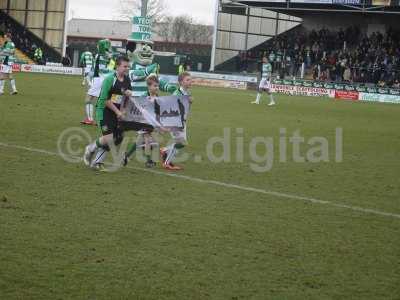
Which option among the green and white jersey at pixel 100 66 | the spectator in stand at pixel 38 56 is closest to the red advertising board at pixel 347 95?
the spectator in stand at pixel 38 56

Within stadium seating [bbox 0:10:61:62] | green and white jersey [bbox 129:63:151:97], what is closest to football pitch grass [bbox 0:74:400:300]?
green and white jersey [bbox 129:63:151:97]

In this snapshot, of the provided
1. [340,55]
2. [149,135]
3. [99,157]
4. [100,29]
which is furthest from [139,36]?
[100,29]

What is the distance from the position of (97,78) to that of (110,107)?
7239 mm

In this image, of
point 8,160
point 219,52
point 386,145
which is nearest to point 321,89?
point 219,52

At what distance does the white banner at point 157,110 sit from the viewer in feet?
36.7

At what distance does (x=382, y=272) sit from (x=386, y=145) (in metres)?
11.5

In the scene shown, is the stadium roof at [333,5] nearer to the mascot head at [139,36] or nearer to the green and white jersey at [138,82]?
the mascot head at [139,36]

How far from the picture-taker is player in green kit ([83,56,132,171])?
10680mm

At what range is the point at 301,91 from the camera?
1790 inches

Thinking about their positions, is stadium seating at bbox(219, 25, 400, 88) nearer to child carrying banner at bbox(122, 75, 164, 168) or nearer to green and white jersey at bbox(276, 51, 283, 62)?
green and white jersey at bbox(276, 51, 283, 62)

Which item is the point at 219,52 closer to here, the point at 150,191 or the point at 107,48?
the point at 107,48

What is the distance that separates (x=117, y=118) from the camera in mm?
10867

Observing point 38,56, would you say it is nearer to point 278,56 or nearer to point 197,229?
point 278,56

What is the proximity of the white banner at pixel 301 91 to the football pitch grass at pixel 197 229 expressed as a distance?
30759 millimetres
